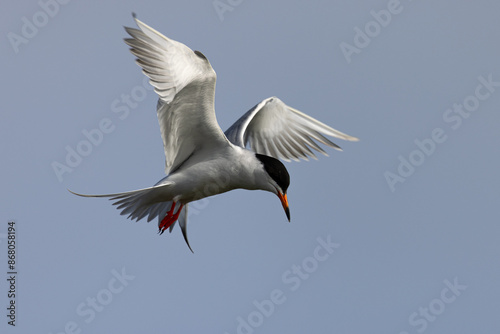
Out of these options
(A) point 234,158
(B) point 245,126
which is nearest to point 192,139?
(A) point 234,158

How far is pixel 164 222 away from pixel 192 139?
1.02m

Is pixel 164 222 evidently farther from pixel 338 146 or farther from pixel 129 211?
pixel 338 146

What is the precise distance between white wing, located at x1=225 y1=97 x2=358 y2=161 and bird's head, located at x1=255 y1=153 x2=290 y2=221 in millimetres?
1338

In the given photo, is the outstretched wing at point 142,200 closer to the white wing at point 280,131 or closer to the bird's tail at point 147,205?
the bird's tail at point 147,205

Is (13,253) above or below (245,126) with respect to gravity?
above

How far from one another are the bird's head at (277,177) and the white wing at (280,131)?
1.34 metres

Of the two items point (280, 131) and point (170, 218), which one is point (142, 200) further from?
point (280, 131)

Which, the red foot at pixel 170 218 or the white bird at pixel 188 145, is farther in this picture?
the red foot at pixel 170 218

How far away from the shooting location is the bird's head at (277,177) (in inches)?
327

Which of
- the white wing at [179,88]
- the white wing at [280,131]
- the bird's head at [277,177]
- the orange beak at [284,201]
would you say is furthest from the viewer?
the white wing at [280,131]

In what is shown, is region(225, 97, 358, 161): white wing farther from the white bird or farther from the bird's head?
the bird's head

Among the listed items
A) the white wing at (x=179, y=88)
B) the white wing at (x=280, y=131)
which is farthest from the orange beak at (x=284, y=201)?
the white wing at (x=280, y=131)

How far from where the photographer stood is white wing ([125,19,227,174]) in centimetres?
755

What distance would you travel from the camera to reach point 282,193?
27.6 feet
